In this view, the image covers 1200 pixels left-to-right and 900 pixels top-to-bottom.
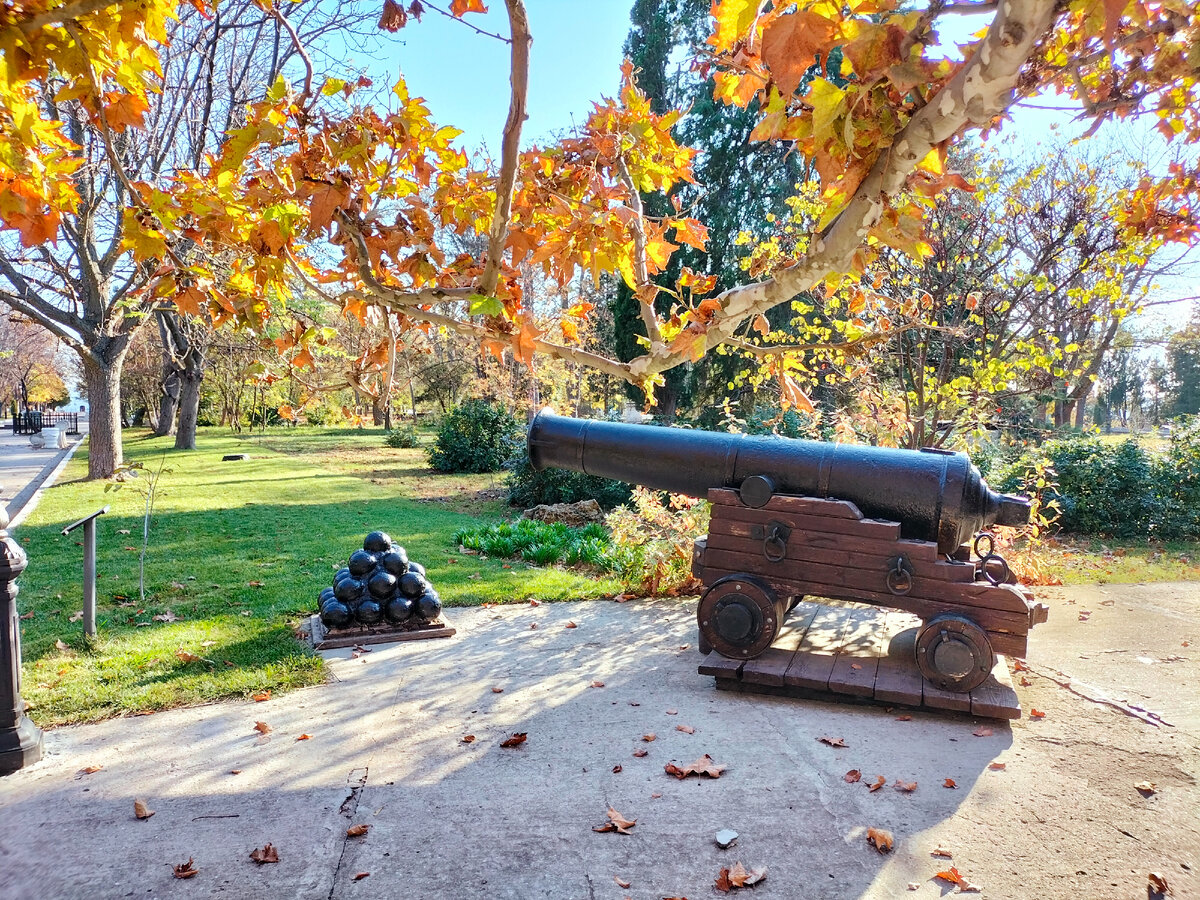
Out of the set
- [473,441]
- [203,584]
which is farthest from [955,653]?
[473,441]

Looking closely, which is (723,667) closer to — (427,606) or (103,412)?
(427,606)

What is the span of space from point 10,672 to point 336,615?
2.02 m

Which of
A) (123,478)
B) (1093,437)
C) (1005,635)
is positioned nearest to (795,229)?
(1093,437)

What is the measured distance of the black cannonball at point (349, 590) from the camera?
529 cm

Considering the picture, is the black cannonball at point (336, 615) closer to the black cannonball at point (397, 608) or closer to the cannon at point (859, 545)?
the black cannonball at point (397, 608)

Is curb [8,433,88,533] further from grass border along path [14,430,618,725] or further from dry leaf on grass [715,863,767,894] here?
dry leaf on grass [715,863,767,894]

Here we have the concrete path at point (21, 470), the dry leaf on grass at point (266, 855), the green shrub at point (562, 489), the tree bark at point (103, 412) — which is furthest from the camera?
the tree bark at point (103, 412)

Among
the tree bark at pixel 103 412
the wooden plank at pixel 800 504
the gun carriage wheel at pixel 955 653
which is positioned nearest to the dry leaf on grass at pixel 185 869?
the wooden plank at pixel 800 504

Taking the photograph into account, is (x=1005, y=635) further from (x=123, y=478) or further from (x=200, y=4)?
Answer: (x=123, y=478)

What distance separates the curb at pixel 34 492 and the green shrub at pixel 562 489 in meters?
6.57

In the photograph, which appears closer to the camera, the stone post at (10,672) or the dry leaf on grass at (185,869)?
the dry leaf on grass at (185,869)

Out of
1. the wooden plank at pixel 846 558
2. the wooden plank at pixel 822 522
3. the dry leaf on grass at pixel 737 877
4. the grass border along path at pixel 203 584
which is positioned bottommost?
the grass border along path at pixel 203 584

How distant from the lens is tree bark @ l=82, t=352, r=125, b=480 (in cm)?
1381

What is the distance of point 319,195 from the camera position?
2.54m
